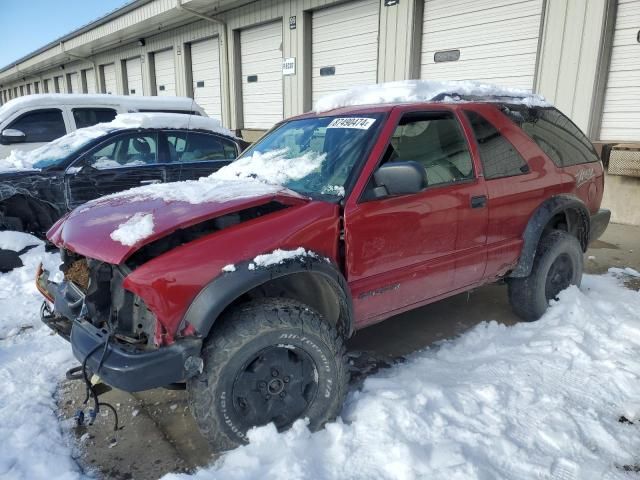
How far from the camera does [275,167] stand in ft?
10.8

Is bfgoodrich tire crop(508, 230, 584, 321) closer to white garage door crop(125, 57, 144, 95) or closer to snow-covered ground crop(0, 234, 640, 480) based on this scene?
snow-covered ground crop(0, 234, 640, 480)

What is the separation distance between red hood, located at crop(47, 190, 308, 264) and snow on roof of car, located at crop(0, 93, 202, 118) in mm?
6369

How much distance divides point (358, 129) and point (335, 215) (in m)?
0.74

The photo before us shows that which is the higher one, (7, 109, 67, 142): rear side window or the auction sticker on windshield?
the auction sticker on windshield

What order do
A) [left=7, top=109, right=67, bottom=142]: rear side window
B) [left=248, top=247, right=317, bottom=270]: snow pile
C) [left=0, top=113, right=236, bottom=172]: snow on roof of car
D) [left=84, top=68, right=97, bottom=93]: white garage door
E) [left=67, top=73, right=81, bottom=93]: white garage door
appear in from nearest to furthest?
1. [left=248, top=247, right=317, bottom=270]: snow pile
2. [left=0, top=113, right=236, bottom=172]: snow on roof of car
3. [left=7, top=109, right=67, bottom=142]: rear side window
4. [left=84, top=68, right=97, bottom=93]: white garage door
5. [left=67, top=73, right=81, bottom=93]: white garage door

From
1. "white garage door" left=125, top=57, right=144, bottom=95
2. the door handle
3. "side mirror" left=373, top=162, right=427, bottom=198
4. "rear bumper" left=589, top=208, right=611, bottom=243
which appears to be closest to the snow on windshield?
"side mirror" left=373, top=162, right=427, bottom=198

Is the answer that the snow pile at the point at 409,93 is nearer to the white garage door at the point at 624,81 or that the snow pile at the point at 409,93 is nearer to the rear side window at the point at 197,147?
the rear side window at the point at 197,147

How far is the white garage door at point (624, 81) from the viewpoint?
697 cm

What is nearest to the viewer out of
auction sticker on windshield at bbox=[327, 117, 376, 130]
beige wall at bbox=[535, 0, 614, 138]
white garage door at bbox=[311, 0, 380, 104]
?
auction sticker on windshield at bbox=[327, 117, 376, 130]

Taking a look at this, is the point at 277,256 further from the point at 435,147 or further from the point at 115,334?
the point at 435,147

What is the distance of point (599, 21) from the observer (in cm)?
703

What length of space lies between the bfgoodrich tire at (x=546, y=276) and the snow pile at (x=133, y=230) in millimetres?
3079

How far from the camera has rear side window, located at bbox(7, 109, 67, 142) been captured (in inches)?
309

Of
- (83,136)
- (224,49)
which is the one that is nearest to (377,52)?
(224,49)
